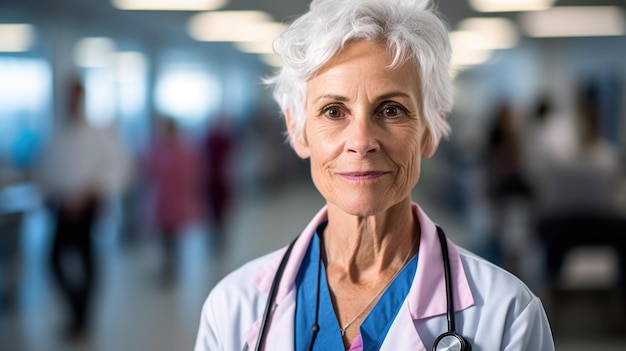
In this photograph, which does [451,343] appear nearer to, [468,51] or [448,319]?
[448,319]

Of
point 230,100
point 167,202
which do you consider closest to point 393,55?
point 167,202

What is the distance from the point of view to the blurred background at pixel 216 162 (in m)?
4.32

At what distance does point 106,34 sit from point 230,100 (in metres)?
1.13

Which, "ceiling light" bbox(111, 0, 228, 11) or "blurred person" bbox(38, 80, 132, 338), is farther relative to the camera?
"ceiling light" bbox(111, 0, 228, 11)

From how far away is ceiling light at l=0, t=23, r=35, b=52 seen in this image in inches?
193

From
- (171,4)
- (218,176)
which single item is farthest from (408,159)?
(171,4)

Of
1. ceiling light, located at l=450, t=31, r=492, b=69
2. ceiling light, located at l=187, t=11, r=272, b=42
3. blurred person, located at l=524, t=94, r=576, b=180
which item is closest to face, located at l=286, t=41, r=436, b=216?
blurred person, located at l=524, t=94, r=576, b=180

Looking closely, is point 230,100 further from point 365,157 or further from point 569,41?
point 365,157

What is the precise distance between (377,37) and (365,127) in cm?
13

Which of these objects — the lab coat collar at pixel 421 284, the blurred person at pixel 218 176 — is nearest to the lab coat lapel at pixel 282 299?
the lab coat collar at pixel 421 284

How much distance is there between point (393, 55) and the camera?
100cm

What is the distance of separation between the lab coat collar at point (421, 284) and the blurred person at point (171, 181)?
3962 mm

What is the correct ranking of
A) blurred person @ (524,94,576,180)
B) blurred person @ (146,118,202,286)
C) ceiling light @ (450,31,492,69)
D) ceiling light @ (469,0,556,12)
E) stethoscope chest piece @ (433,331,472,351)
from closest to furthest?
stethoscope chest piece @ (433,331,472,351) → blurred person @ (524,94,576,180) → blurred person @ (146,118,202,286) → ceiling light @ (469,0,556,12) → ceiling light @ (450,31,492,69)

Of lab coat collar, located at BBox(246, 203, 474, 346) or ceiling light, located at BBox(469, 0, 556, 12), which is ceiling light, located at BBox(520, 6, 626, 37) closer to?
ceiling light, located at BBox(469, 0, 556, 12)
